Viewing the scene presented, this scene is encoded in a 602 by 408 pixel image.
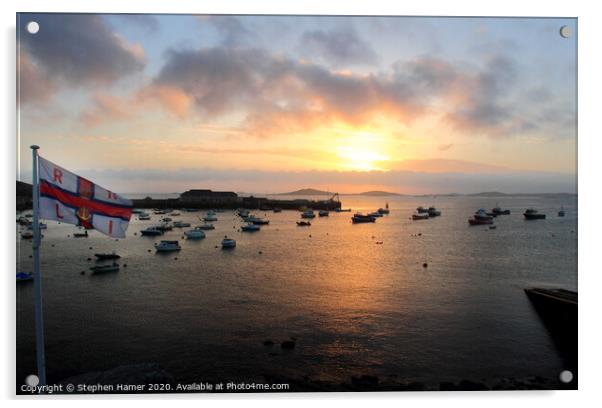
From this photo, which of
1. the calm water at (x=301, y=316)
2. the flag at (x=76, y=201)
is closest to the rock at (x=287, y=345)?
the calm water at (x=301, y=316)

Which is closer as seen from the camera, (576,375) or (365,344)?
(576,375)

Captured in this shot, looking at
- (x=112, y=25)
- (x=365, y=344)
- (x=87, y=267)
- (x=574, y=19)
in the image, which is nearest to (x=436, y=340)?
(x=365, y=344)

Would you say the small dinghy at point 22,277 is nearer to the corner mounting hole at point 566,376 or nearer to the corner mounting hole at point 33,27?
the corner mounting hole at point 33,27

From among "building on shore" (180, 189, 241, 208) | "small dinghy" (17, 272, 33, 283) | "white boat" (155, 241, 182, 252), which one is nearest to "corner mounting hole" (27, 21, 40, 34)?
"small dinghy" (17, 272, 33, 283)

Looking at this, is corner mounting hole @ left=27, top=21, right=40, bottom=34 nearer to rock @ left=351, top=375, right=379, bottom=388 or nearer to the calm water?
the calm water

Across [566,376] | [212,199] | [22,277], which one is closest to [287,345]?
[566,376]

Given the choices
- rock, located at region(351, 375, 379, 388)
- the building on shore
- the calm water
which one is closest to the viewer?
rock, located at region(351, 375, 379, 388)

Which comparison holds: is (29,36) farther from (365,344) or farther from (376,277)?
(376,277)
